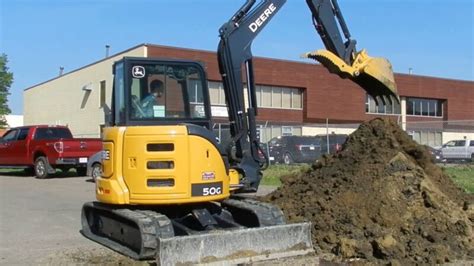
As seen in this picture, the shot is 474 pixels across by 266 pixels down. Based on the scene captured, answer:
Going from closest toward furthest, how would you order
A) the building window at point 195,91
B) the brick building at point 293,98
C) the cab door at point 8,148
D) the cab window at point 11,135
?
the building window at point 195,91 → the cab door at point 8,148 → the cab window at point 11,135 → the brick building at point 293,98

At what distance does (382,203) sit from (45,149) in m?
15.7

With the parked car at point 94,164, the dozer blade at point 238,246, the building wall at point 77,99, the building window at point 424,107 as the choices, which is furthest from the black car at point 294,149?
the building window at point 424,107

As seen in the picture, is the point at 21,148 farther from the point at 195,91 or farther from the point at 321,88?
the point at 321,88

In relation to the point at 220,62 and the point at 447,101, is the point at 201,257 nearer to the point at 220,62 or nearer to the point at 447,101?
the point at 220,62

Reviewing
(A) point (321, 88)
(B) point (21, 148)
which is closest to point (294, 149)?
(B) point (21, 148)

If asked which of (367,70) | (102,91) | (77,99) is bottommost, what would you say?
(367,70)

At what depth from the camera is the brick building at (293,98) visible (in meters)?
42.1

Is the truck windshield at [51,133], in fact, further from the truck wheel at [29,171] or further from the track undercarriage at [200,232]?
the track undercarriage at [200,232]

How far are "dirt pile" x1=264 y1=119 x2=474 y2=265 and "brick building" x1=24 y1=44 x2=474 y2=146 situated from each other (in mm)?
25593

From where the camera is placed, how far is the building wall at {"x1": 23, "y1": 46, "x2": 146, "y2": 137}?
4388cm

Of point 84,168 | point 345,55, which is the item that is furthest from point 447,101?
point 345,55

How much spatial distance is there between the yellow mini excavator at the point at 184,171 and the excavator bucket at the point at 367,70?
1181mm

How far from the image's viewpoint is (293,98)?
163 ft

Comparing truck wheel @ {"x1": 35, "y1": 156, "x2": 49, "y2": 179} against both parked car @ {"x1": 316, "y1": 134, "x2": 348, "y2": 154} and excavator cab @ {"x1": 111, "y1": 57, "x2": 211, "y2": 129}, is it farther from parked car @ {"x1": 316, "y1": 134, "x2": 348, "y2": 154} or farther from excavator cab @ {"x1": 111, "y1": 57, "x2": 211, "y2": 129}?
excavator cab @ {"x1": 111, "y1": 57, "x2": 211, "y2": 129}
